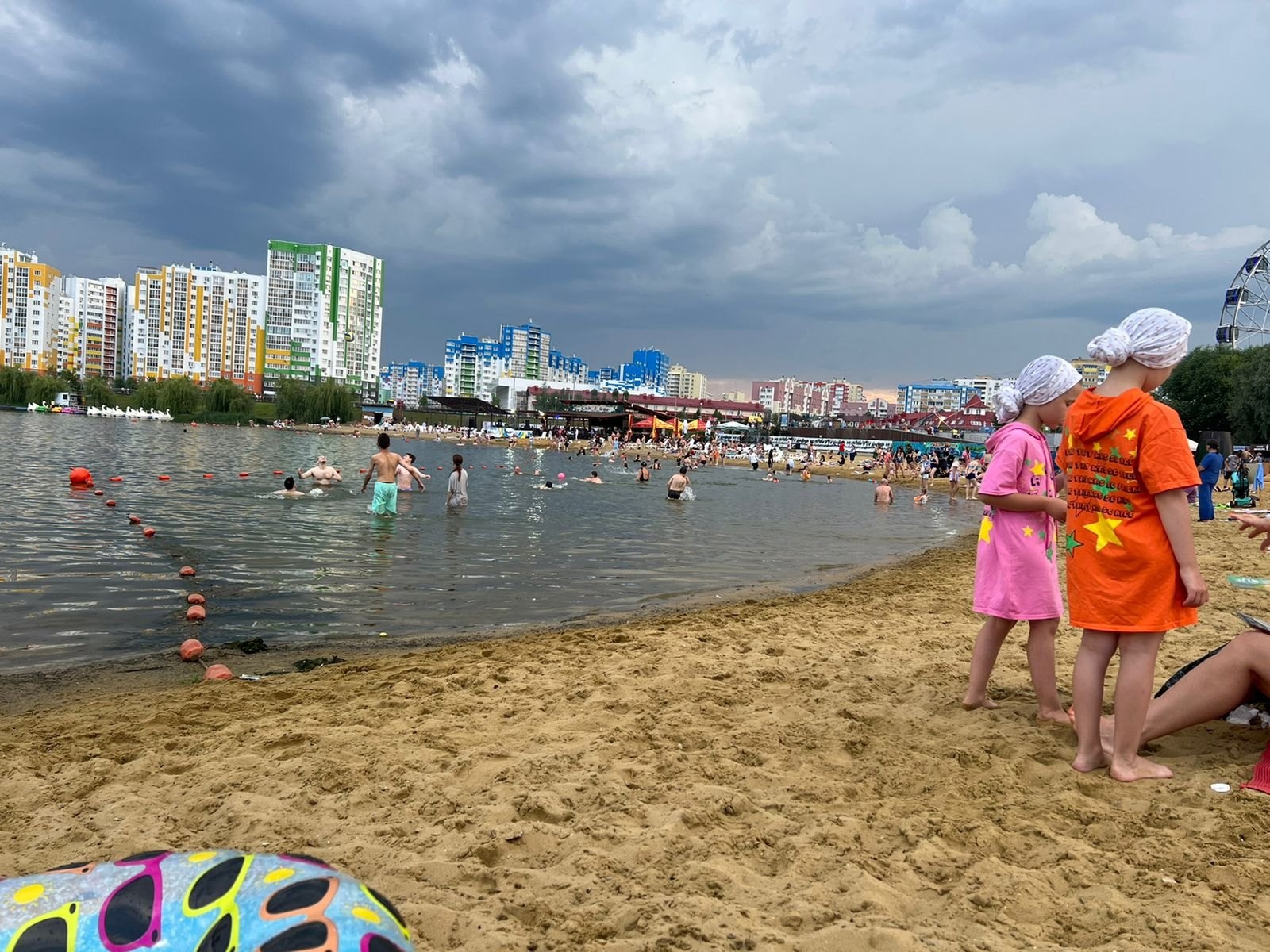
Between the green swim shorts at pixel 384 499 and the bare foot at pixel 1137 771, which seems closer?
the bare foot at pixel 1137 771

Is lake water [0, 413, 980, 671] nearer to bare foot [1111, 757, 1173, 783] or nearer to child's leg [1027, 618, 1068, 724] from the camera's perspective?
child's leg [1027, 618, 1068, 724]

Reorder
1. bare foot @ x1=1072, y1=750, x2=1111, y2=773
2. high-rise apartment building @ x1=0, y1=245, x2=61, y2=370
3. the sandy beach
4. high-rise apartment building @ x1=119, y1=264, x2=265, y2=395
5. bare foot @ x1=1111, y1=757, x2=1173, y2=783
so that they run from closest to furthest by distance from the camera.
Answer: the sandy beach
bare foot @ x1=1111, y1=757, x2=1173, y2=783
bare foot @ x1=1072, y1=750, x2=1111, y2=773
high-rise apartment building @ x1=0, y1=245, x2=61, y2=370
high-rise apartment building @ x1=119, y1=264, x2=265, y2=395

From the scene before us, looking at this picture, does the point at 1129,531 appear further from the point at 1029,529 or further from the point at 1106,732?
the point at 1106,732

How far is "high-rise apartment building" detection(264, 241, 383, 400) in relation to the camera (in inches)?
5650

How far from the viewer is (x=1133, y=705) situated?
10.6 ft

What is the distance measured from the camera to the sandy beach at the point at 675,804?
7.98 feet

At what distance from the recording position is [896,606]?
8.66 metres

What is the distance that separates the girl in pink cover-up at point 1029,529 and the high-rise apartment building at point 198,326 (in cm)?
15363

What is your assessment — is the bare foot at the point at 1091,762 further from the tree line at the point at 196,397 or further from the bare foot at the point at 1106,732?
the tree line at the point at 196,397

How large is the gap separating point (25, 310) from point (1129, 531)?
560 feet

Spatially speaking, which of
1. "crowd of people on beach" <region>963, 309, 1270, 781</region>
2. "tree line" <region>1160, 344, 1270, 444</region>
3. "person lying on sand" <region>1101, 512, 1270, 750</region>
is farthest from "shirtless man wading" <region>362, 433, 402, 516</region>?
"tree line" <region>1160, 344, 1270, 444</region>

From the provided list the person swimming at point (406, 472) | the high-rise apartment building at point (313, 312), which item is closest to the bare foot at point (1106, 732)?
the person swimming at point (406, 472)

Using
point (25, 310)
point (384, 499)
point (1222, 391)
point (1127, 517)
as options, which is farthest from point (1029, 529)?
point (25, 310)

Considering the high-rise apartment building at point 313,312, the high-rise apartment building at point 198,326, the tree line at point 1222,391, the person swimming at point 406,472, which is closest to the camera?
the person swimming at point 406,472
